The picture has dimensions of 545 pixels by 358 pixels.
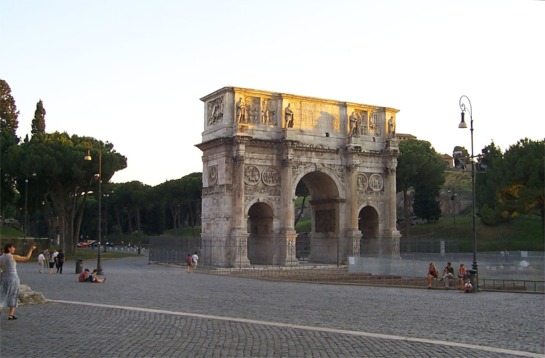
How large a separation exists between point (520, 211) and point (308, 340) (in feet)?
144

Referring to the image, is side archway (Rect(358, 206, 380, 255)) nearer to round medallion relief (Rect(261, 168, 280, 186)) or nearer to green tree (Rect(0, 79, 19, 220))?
round medallion relief (Rect(261, 168, 280, 186))

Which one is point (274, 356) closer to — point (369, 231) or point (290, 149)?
point (290, 149)

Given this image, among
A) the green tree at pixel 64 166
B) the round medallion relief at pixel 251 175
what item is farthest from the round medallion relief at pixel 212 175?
the green tree at pixel 64 166

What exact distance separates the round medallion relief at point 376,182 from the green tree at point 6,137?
29.1 metres

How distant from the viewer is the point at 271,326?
12445 mm

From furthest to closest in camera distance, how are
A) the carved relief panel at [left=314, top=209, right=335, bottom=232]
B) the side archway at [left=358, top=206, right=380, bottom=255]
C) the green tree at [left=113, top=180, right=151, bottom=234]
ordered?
the green tree at [left=113, top=180, right=151, bottom=234] < the side archway at [left=358, top=206, right=380, bottom=255] < the carved relief panel at [left=314, top=209, right=335, bottom=232]

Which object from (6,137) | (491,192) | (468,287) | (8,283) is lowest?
(468,287)

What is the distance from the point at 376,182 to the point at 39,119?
120 ft

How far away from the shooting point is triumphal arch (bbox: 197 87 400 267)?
134 ft

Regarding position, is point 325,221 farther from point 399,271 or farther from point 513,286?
point 513,286

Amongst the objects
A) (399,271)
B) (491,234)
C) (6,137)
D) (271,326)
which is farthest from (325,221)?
(271,326)

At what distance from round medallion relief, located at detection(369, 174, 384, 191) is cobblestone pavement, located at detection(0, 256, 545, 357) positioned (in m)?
26.4

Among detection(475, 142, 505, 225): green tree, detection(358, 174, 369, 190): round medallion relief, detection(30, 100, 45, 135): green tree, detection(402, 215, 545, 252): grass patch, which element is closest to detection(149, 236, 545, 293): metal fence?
detection(358, 174, 369, 190): round medallion relief

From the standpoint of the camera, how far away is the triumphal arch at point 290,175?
4075cm
